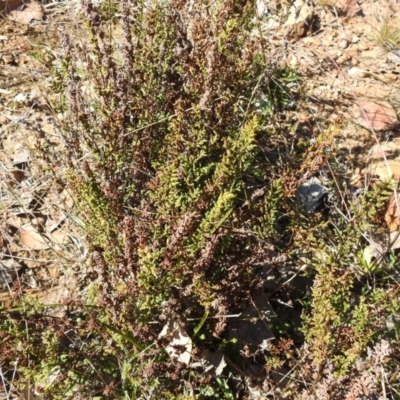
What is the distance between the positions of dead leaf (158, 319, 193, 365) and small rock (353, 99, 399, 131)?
6.07 ft

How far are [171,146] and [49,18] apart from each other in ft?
6.74

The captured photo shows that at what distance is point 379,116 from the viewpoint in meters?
3.47

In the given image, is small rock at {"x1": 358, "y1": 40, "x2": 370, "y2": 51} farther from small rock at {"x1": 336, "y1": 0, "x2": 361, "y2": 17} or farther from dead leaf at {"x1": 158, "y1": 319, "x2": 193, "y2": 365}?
dead leaf at {"x1": 158, "y1": 319, "x2": 193, "y2": 365}

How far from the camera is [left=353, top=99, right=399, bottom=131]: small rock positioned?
3451mm

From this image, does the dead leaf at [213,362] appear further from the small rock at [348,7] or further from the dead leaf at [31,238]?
the small rock at [348,7]

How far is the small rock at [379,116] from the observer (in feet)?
11.3

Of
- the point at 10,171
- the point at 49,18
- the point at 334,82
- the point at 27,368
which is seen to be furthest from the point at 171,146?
the point at 49,18

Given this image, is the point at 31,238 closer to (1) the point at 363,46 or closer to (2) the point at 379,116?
(2) the point at 379,116

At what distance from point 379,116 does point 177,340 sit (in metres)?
1.98

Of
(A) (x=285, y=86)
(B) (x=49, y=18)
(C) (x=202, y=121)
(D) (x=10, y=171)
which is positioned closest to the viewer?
(C) (x=202, y=121)

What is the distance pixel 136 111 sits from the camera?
8.35ft

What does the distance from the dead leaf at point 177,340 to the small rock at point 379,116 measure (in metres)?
1.85

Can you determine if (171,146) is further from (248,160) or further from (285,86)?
(285,86)

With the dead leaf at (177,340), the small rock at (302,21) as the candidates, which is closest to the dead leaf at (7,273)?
the dead leaf at (177,340)
